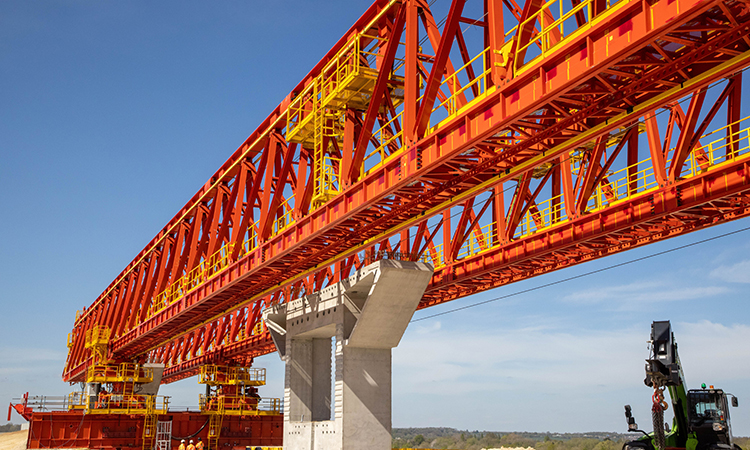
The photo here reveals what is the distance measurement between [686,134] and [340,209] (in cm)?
1010

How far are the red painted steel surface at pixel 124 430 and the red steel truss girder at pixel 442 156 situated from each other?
15600mm

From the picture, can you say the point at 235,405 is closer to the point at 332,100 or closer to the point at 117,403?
the point at 117,403

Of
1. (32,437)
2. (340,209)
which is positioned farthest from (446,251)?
(32,437)

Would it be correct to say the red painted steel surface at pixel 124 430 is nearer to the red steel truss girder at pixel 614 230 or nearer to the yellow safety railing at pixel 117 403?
the yellow safety railing at pixel 117 403

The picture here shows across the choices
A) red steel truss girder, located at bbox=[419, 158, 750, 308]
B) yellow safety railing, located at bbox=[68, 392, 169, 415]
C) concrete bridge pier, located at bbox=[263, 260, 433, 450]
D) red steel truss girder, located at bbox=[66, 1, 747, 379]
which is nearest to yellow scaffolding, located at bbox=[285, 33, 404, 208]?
red steel truss girder, located at bbox=[66, 1, 747, 379]

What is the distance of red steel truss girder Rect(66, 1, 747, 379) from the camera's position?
11.3 metres

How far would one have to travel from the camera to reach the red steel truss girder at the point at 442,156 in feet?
37.2

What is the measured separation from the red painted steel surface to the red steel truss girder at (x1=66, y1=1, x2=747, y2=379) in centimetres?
1560

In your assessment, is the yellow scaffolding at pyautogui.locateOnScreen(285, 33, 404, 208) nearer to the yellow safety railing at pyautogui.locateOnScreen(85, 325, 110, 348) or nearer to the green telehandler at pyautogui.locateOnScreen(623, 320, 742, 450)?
the green telehandler at pyautogui.locateOnScreen(623, 320, 742, 450)

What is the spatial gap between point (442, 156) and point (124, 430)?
35403 millimetres

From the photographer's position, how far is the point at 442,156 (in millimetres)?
15758

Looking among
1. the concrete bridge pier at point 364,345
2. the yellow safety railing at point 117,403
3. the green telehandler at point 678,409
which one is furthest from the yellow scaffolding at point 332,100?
the yellow safety railing at point 117,403

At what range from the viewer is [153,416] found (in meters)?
43.1

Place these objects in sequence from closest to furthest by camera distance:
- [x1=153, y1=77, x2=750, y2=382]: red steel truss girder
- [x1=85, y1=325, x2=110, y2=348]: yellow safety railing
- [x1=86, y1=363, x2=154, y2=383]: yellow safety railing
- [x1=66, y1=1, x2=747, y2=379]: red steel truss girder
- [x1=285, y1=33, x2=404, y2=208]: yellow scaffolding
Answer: [x1=66, y1=1, x2=747, y2=379]: red steel truss girder
[x1=153, y1=77, x2=750, y2=382]: red steel truss girder
[x1=285, y1=33, x2=404, y2=208]: yellow scaffolding
[x1=86, y1=363, x2=154, y2=383]: yellow safety railing
[x1=85, y1=325, x2=110, y2=348]: yellow safety railing
